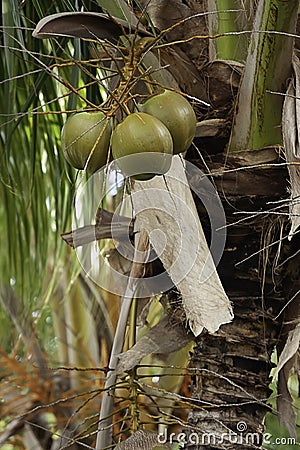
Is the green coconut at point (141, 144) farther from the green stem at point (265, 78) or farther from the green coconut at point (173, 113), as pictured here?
the green stem at point (265, 78)

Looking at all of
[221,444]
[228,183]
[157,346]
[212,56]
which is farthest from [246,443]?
[212,56]

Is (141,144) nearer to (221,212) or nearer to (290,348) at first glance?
(221,212)

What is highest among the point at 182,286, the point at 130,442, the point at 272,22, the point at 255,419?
the point at 272,22

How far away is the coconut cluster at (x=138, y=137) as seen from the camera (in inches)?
21.2

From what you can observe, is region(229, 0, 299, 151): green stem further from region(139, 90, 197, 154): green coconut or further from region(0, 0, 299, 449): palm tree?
region(139, 90, 197, 154): green coconut

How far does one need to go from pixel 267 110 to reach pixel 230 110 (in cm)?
5

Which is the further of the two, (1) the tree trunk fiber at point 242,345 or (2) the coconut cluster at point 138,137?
(1) the tree trunk fiber at point 242,345

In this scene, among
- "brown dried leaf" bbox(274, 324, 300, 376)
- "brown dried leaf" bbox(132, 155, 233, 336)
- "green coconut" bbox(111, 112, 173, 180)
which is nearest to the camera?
"green coconut" bbox(111, 112, 173, 180)

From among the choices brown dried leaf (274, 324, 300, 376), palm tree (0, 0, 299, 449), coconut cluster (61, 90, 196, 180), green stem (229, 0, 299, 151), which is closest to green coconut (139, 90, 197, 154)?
coconut cluster (61, 90, 196, 180)

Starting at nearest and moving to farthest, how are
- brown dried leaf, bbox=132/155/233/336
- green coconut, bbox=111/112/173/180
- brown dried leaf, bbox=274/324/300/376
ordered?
green coconut, bbox=111/112/173/180 < brown dried leaf, bbox=132/155/233/336 < brown dried leaf, bbox=274/324/300/376

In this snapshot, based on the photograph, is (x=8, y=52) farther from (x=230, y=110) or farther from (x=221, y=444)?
(x=221, y=444)

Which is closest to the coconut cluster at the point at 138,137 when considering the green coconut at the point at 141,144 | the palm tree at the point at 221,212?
the green coconut at the point at 141,144

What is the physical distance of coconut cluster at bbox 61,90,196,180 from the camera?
0.54 meters

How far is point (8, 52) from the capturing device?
2.89 ft
